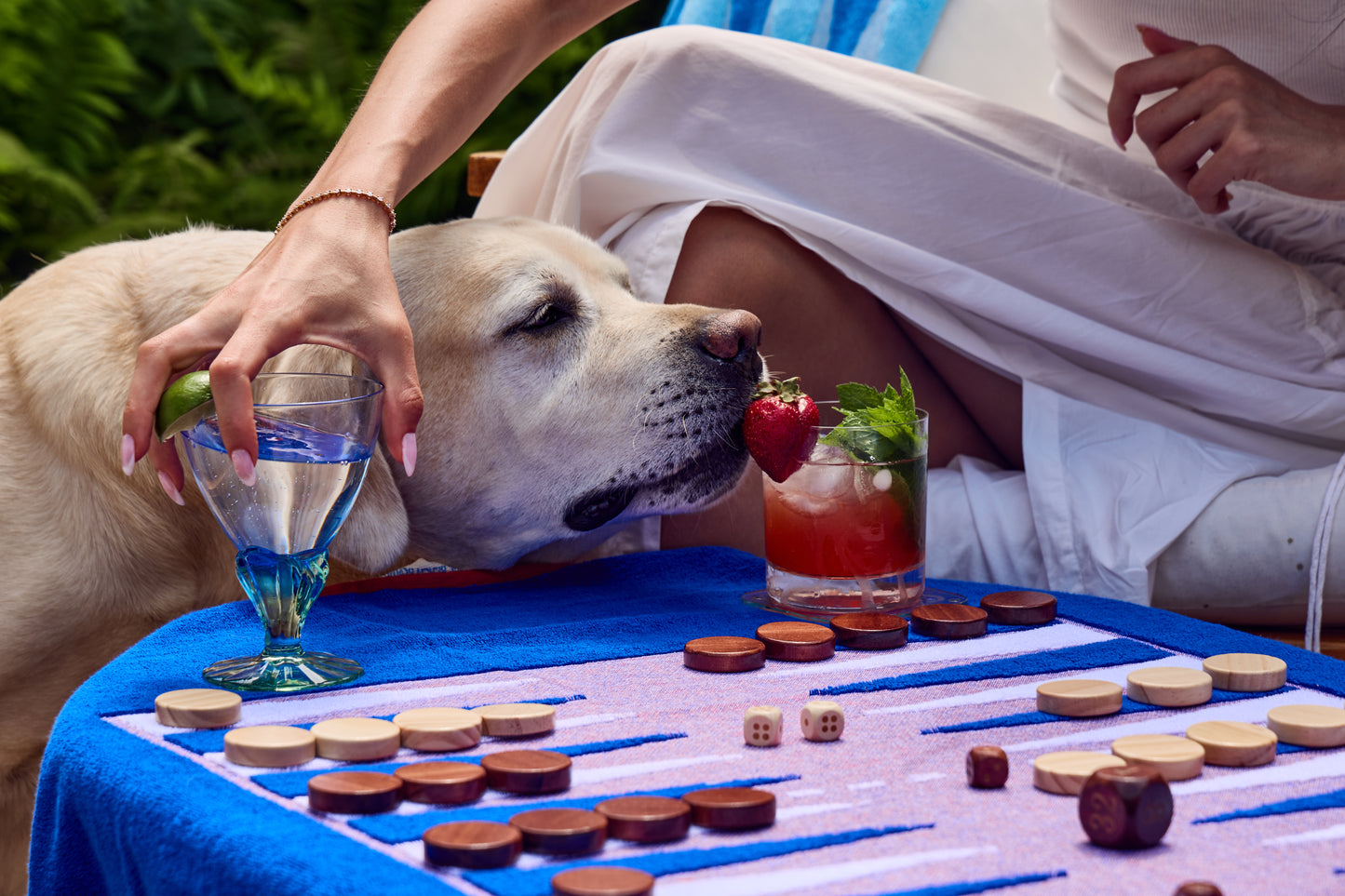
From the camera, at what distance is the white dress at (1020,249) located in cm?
186

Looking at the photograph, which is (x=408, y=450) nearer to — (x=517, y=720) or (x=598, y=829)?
(x=517, y=720)

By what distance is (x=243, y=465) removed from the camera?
1.09 meters

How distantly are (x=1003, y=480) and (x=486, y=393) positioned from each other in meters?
0.78

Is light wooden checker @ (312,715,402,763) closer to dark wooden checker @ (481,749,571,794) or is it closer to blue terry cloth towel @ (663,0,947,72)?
dark wooden checker @ (481,749,571,794)

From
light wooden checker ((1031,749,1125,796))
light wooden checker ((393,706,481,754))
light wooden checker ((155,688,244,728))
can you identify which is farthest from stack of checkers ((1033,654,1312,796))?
light wooden checker ((155,688,244,728))

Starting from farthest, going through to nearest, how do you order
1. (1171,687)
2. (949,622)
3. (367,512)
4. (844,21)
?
1. (844,21)
2. (367,512)
3. (949,622)
4. (1171,687)

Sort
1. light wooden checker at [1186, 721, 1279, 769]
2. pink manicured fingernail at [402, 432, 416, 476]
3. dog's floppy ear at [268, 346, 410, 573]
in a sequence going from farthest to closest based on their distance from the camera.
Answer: dog's floppy ear at [268, 346, 410, 573], pink manicured fingernail at [402, 432, 416, 476], light wooden checker at [1186, 721, 1279, 769]

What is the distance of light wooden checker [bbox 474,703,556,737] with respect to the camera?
101 centimetres

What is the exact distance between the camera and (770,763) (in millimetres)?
955

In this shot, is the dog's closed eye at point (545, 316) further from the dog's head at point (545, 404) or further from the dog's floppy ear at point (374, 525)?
the dog's floppy ear at point (374, 525)

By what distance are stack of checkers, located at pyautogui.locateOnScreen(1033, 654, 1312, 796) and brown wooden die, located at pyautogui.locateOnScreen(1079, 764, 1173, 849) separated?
0.08 metres

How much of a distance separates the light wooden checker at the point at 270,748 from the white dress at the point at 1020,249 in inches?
42.8

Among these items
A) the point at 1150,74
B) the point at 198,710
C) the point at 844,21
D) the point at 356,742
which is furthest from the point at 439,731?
the point at 844,21

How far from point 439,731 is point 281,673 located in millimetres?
262
